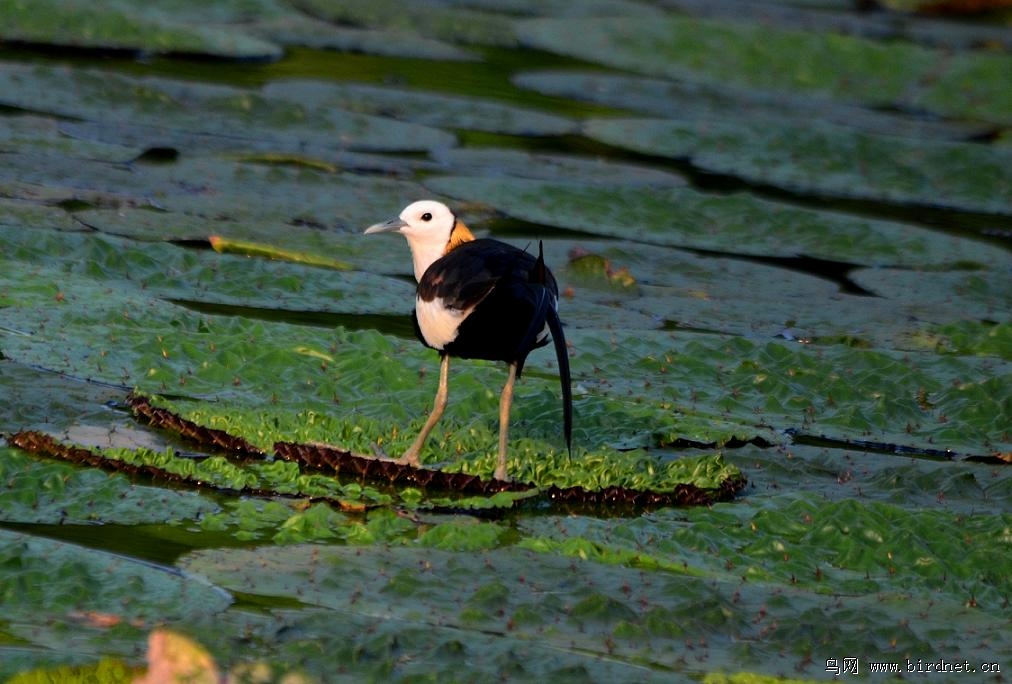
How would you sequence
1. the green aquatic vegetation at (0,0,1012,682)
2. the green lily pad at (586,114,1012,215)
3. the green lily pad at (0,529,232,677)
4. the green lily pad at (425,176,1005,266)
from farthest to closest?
the green lily pad at (586,114,1012,215)
the green lily pad at (425,176,1005,266)
the green aquatic vegetation at (0,0,1012,682)
the green lily pad at (0,529,232,677)

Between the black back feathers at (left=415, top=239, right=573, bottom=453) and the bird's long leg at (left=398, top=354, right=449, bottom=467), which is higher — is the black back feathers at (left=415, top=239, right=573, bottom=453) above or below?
above

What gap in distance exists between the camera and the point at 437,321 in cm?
555

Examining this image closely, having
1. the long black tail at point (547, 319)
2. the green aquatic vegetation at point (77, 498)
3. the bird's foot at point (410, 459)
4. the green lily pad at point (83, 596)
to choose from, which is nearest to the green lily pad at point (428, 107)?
the bird's foot at point (410, 459)

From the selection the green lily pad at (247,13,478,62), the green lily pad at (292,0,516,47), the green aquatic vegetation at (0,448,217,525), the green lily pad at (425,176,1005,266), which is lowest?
the green aquatic vegetation at (0,448,217,525)

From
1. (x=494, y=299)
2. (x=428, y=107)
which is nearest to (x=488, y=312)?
(x=494, y=299)

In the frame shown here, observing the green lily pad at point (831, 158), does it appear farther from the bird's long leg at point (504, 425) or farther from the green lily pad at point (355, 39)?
the bird's long leg at point (504, 425)

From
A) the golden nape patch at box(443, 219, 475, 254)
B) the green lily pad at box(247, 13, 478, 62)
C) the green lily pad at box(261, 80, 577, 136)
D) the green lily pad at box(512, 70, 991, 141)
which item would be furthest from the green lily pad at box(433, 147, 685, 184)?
the golden nape patch at box(443, 219, 475, 254)

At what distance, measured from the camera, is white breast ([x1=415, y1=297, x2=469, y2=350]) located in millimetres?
5484

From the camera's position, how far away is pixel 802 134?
1245 cm

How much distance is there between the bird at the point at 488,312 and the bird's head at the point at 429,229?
0.32m

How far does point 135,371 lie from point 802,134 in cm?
730

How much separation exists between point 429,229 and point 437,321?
2.43ft

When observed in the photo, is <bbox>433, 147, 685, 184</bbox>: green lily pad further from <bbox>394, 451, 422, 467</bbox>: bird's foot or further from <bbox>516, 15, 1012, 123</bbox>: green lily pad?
<bbox>394, 451, 422, 467</bbox>: bird's foot

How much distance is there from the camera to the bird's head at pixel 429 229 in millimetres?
6184
